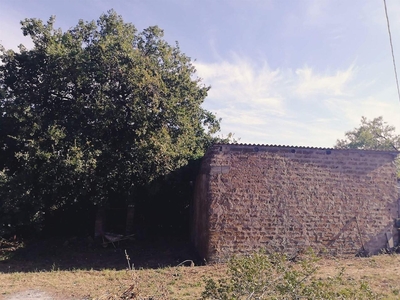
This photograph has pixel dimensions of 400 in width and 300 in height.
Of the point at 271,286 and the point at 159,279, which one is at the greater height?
the point at 271,286

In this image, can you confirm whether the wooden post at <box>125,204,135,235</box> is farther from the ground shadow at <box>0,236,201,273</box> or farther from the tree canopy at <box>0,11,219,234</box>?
the tree canopy at <box>0,11,219,234</box>

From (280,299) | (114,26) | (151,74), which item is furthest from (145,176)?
(280,299)

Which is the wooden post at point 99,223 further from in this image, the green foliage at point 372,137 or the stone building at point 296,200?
the green foliage at point 372,137

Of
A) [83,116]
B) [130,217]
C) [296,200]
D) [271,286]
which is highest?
[83,116]

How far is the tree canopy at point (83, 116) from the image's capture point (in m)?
11.3

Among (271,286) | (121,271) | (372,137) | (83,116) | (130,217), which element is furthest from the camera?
(372,137)

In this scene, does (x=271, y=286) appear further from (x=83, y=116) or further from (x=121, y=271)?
(x=83, y=116)

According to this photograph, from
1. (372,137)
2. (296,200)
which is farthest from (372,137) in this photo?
(296,200)

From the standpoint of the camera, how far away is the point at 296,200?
1038cm

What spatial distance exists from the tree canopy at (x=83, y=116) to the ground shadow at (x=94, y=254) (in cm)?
138

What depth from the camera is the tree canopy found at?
11.3m

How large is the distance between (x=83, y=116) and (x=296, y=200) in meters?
7.78

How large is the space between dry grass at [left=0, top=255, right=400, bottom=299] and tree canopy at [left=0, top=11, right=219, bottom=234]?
3.11m

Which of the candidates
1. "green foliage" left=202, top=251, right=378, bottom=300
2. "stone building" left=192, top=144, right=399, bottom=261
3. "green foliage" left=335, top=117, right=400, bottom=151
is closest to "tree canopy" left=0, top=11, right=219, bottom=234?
"stone building" left=192, top=144, right=399, bottom=261
